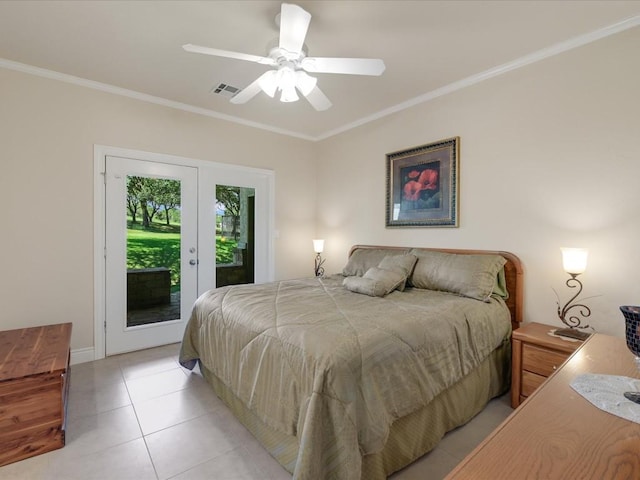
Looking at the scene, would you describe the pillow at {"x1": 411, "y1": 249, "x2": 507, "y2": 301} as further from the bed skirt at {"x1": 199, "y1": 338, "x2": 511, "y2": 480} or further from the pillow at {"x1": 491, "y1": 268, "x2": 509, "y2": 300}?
the bed skirt at {"x1": 199, "y1": 338, "x2": 511, "y2": 480}

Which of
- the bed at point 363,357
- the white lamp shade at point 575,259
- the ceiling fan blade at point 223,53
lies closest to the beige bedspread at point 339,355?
the bed at point 363,357

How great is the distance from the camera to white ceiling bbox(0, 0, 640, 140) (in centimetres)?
202

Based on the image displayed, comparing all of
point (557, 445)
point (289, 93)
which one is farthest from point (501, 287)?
point (289, 93)

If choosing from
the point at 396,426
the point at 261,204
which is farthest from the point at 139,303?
the point at 396,426

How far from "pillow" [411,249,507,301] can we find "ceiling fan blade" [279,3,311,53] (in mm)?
2011

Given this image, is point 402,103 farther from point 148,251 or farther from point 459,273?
point 148,251

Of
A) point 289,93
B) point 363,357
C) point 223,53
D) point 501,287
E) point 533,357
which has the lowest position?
point 533,357

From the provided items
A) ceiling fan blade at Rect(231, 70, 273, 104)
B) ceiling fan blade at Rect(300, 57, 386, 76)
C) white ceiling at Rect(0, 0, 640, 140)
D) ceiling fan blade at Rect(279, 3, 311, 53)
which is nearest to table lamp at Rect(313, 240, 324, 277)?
white ceiling at Rect(0, 0, 640, 140)

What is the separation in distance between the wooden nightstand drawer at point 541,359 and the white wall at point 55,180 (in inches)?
148

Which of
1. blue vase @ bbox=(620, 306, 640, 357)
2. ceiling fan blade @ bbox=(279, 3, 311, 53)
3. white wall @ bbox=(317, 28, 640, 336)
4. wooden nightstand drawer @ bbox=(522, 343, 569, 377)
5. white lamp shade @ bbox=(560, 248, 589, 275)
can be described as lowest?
wooden nightstand drawer @ bbox=(522, 343, 569, 377)

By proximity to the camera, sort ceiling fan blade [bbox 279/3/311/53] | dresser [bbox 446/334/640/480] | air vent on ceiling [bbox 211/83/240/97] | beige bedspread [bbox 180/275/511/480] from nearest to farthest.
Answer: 1. dresser [bbox 446/334/640/480]
2. beige bedspread [bbox 180/275/511/480]
3. ceiling fan blade [bbox 279/3/311/53]
4. air vent on ceiling [bbox 211/83/240/97]

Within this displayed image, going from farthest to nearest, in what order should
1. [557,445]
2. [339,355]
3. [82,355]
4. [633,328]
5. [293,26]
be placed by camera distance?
[82,355]
[293,26]
[339,355]
[633,328]
[557,445]

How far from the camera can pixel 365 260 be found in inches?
133

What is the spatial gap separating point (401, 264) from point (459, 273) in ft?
1.71
